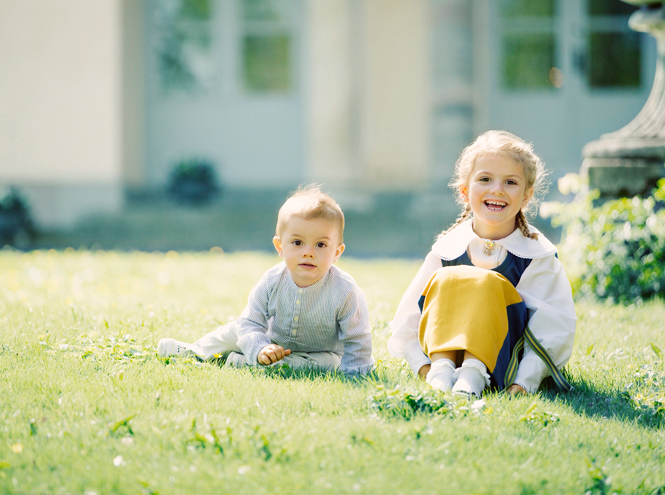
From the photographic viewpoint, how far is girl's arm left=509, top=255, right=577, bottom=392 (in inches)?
116

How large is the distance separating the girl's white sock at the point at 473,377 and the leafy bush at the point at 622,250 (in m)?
2.74

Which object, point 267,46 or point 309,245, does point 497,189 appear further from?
point 267,46

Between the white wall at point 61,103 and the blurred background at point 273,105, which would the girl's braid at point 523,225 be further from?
the white wall at point 61,103

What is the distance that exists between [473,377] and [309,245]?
0.90 meters

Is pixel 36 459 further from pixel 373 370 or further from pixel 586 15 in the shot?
pixel 586 15

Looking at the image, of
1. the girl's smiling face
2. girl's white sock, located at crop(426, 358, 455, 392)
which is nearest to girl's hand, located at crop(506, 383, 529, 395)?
girl's white sock, located at crop(426, 358, 455, 392)

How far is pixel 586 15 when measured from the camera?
39.9 feet

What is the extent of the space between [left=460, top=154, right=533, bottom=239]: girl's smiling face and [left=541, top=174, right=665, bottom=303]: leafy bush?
2.37 meters

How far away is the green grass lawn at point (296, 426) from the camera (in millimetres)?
2082

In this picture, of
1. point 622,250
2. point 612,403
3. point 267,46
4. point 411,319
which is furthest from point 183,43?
point 612,403

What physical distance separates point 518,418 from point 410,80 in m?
8.92

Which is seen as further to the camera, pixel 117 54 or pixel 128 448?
pixel 117 54

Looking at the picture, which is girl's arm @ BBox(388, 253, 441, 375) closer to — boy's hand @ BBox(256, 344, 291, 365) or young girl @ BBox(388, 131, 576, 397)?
young girl @ BBox(388, 131, 576, 397)

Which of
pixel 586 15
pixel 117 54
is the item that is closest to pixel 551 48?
pixel 586 15
